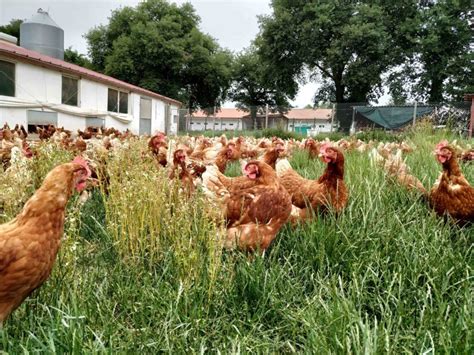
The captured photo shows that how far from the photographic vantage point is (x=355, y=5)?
98.0 ft

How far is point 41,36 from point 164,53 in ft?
48.2

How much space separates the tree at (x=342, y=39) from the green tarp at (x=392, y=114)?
39.1 ft

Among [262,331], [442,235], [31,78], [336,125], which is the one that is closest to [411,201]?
[442,235]

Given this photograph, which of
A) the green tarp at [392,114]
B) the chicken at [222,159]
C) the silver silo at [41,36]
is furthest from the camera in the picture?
the silver silo at [41,36]

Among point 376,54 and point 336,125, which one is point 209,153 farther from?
point 376,54

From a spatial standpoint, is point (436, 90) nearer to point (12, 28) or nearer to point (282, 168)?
point (282, 168)

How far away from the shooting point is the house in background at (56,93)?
13242 millimetres

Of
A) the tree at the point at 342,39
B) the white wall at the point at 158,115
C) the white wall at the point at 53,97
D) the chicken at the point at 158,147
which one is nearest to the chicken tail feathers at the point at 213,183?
the chicken at the point at 158,147

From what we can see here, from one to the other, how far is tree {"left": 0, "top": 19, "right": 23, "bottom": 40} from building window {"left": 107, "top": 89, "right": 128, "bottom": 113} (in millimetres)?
20838

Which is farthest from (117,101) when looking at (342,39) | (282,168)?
(282,168)

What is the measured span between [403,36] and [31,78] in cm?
2670

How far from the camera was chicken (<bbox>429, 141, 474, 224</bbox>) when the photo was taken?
9.68 feet

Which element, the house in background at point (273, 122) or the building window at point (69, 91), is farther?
the house in background at point (273, 122)

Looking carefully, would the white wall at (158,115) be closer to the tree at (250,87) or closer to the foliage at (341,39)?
the foliage at (341,39)
